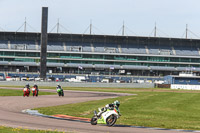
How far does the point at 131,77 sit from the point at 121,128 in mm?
105049

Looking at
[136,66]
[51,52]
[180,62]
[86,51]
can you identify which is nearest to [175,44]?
[180,62]

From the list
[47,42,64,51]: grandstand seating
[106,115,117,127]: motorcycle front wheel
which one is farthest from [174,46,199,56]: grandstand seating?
[106,115,117,127]: motorcycle front wheel

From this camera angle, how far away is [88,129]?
736 inches

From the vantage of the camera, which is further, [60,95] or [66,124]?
[60,95]

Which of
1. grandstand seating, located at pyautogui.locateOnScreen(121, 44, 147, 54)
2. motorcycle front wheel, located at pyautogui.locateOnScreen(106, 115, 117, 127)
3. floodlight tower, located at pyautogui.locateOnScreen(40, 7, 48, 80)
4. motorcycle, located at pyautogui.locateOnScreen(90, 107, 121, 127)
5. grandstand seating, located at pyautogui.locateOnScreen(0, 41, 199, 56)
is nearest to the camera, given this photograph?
motorcycle, located at pyautogui.locateOnScreen(90, 107, 121, 127)

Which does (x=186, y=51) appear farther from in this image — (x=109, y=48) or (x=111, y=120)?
(x=111, y=120)

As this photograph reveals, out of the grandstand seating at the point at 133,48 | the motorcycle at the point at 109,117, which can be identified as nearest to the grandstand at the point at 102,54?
the grandstand seating at the point at 133,48

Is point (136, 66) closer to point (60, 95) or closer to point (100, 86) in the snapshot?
point (100, 86)

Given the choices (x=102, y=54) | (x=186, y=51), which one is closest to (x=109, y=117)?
(x=102, y=54)

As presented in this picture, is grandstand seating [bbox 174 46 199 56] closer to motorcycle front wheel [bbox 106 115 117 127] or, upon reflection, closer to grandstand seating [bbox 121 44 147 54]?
grandstand seating [bbox 121 44 147 54]

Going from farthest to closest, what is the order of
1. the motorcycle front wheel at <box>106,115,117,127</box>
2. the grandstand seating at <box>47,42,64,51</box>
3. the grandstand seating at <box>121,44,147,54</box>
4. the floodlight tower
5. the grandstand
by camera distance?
the grandstand seating at <box>121,44,147,54</box>
the grandstand seating at <box>47,42,64,51</box>
the grandstand
the floodlight tower
the motorcycle front wheel at <box>106,115,117,127</box>

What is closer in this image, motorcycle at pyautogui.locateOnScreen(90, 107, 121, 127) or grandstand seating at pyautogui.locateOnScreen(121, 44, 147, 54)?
motorcycle at pyautogui.locateOnScreen(90, 107, 121, 127)

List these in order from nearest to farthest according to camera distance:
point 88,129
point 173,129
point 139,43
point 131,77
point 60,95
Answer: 1. point 88,129
2. point 173,129
3. point 60,95
4. point 131,77
5. point 139,43

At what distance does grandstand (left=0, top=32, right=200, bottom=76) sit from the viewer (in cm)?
12500
